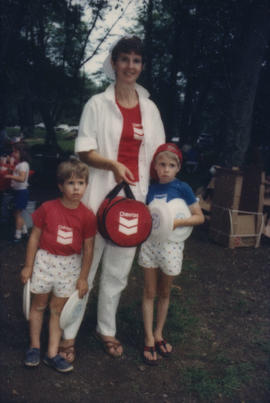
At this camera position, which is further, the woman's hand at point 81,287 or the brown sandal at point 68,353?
the brown sandal at point 68,353

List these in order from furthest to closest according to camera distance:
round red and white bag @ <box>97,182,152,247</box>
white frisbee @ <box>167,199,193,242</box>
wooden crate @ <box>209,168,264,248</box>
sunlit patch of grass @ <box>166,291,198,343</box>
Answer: wooden crate @ <box>209,168,264,248</box>, sunlit patch of grass @ <box>166,291,198,343</box>, white frisbee @ <box>167,199,193,242</box>, round red and white bag @ <box>97,182,152,247</box>

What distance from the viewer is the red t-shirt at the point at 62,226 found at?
2.89 meters

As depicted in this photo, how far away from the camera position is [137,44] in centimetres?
297

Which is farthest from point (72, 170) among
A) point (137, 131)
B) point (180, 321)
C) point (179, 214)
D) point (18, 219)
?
Result: point (18, 219)

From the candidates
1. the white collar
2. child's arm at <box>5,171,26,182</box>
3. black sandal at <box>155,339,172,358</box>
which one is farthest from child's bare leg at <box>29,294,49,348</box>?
child's arm at <box>5,171,26,182</box>

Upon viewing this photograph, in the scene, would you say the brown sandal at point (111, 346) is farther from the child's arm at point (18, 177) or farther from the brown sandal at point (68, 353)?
the child's arm at point (18, 177)

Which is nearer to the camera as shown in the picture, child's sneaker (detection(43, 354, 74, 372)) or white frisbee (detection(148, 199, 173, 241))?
white frisbee (detection(148, 199, 173, 241))

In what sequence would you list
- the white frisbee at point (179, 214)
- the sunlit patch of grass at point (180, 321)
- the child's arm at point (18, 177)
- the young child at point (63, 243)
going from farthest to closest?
1. the child's arm at point (18, 177)
2. the sunlit patch of grass at point (180, 321)
3. the white frisbee at point (179, 214)
4. the young child at point (63, 243)

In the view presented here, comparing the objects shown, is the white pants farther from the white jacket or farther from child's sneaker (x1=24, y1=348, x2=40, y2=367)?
the white jacket

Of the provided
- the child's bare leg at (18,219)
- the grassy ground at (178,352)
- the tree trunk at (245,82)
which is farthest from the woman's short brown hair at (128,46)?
the tree trunk at (245,82)

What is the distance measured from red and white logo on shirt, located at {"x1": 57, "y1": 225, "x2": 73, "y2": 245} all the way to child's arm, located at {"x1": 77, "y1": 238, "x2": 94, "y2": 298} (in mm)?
122

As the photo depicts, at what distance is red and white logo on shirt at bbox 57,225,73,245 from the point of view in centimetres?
289

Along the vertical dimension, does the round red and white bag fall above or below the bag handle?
below

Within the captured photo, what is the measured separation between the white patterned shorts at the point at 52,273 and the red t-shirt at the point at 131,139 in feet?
2.65
